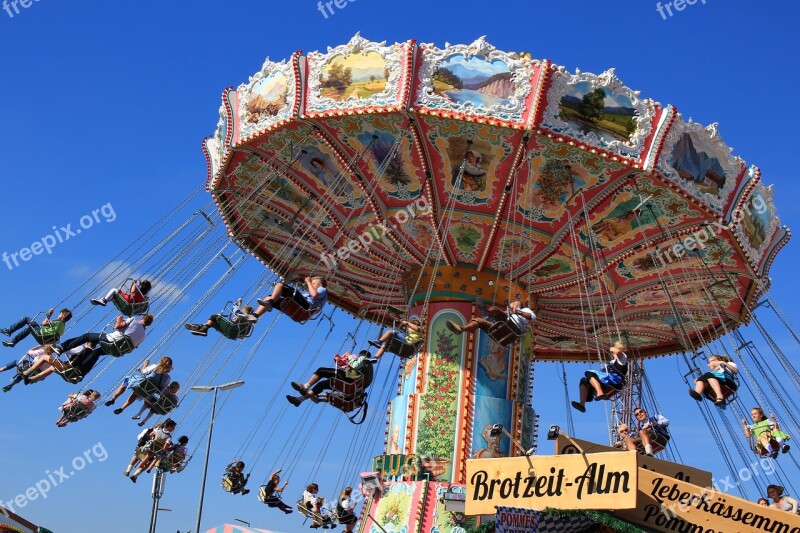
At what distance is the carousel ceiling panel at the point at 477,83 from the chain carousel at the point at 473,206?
0.02 m

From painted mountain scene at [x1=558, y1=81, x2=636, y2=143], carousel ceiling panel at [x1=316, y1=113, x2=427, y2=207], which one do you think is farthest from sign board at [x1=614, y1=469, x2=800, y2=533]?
carousel ceiling panel at [x1=316, y1=113, x2=427, y2=207]

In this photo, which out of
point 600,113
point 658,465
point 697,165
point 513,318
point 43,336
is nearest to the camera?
point 658,465

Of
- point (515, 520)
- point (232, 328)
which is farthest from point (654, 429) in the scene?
point (232, 328)

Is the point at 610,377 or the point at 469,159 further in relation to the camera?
the point at 469,159

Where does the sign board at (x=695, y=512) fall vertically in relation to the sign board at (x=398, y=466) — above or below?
below

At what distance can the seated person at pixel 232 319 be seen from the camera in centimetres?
1444

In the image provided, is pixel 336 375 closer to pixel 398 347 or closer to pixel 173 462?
pixel 398 347

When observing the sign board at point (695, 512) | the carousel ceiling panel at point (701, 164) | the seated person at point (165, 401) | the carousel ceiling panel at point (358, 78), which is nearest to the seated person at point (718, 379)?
the carousel ceiling panel at point (701, 164)

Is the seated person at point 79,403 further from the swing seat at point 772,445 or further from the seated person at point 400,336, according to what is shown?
the swing seat at point 772,445

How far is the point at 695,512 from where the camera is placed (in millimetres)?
11203

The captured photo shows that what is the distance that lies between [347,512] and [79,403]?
518 cm

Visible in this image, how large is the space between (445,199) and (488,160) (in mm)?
1273

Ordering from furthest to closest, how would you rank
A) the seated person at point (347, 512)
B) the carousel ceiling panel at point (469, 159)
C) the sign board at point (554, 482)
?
1. the seated person at point (347, 512)
2. the carousel ceiling panel at point (469, 159)
3. the sign board at point (554, 482)
